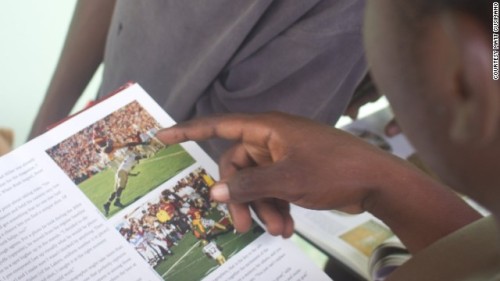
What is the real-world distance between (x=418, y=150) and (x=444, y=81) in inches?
2.3

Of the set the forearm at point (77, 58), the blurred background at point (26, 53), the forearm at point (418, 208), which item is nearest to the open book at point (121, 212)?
the forearm at point (418, 208)

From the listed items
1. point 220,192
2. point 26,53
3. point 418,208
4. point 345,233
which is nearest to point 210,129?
point 220,192

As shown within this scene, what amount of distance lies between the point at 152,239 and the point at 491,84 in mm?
345

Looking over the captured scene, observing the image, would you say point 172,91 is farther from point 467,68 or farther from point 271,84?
point 467,68

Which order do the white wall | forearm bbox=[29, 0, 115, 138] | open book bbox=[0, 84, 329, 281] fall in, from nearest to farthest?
open book bbox=[0, 84, 329, 281] < forearm bbox=[29, 0, 115, 138] < the white wall

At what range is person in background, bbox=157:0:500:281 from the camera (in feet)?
0.68

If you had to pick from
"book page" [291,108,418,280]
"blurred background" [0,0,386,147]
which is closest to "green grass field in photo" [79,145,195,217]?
"book page" [291,108,418,280]

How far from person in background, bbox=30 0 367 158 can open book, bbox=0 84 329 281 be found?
0.26ft

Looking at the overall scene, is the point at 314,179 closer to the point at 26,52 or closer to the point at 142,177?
the point at 142,177

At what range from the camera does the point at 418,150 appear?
0.87 ft

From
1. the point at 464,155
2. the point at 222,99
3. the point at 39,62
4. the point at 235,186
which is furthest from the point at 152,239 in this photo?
the point at 39,62

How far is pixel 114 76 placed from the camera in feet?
2.18

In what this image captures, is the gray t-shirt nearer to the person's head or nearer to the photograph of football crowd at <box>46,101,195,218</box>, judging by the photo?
the photograph of football crowd at <box>46,101,195,218</box>

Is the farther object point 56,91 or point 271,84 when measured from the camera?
point 56,91
